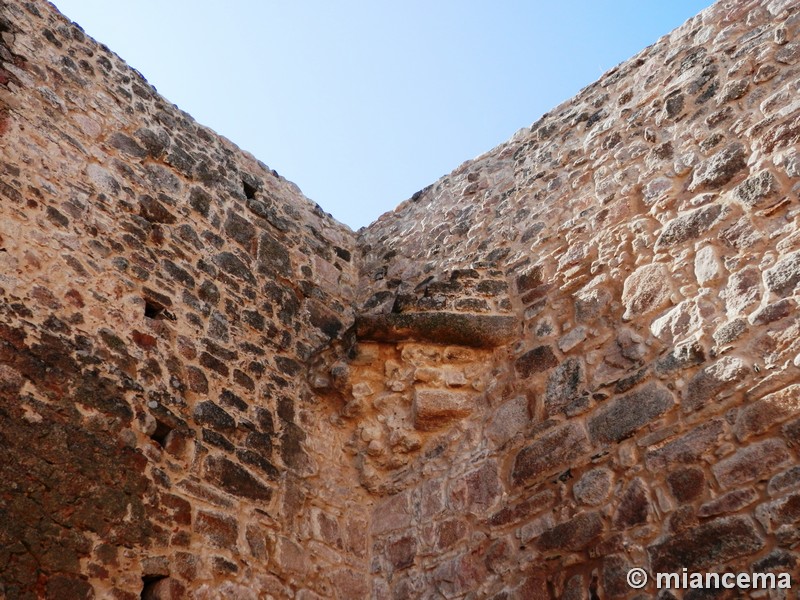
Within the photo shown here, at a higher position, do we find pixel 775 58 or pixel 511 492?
pixel 775 58

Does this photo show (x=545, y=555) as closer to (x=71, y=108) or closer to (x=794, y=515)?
(x=794, y=515)

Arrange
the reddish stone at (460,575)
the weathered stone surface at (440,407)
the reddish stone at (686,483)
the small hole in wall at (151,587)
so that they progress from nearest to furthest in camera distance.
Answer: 1. the reddish stone at (686,483)
2. the small hole in wall at (151,587)
3. the reddish stone at (460,575)
4. the weathered stone surface at (440,407)

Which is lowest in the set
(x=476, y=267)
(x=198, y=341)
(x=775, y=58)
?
(x=198, y=341)

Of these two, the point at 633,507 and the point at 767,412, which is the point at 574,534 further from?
the point at 767,412

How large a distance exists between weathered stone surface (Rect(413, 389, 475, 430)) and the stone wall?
0.01 m

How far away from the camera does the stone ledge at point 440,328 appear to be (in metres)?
4.93

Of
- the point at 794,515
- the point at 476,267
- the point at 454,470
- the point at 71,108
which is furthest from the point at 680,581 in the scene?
the point at 71,108

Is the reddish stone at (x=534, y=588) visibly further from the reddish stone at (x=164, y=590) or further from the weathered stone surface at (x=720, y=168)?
the weathered stone surface at (x=720, y=168)

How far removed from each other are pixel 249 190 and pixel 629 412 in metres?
3.06

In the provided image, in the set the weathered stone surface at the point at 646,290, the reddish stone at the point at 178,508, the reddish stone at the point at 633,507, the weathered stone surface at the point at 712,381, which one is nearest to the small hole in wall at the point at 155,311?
the reddish stone at the point at 178,508

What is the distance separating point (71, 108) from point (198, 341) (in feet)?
4.86

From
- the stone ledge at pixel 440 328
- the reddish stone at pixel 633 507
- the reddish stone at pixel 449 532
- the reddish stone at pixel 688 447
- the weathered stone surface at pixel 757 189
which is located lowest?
the reddish stone at pixel 633 507

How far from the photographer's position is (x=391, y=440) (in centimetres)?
498

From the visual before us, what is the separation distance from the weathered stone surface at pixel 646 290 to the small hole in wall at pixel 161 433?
2.25 meters
